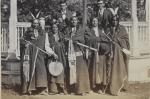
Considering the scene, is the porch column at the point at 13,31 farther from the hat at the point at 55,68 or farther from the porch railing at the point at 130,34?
the hat at the point at 55,68

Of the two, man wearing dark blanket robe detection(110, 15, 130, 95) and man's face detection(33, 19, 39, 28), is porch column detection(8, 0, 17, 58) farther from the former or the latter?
man wearing dark blanket robe detection(110, 15, 130, 95)

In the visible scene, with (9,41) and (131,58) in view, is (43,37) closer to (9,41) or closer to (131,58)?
(9,41)

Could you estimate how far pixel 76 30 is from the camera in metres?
7.38

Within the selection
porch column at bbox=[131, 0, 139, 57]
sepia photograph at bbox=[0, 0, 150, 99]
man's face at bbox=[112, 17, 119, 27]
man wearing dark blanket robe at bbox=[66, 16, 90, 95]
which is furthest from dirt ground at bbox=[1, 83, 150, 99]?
man's face at bbox=[112, 17, 119, 27]

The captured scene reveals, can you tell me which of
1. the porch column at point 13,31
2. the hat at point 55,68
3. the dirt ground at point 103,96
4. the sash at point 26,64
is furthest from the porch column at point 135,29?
the porch column at point 13,31

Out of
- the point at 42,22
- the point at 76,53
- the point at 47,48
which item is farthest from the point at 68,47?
the point at 42,22

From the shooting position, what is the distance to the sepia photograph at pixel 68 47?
7332 mm

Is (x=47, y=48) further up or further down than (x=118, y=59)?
further up

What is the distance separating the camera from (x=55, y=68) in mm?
7340

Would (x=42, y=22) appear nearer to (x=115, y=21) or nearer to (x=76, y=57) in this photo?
(x=76, y=57)

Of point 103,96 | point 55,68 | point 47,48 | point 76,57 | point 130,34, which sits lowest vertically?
point 103,96

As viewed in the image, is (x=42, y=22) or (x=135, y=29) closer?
(x=42, y=22)

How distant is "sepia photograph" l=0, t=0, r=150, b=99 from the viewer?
7332 millimetres

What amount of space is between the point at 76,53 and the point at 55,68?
28cm
